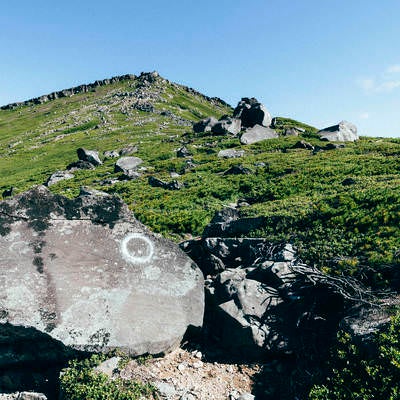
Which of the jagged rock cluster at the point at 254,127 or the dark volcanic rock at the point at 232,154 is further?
the jagged rock cluster at the point at 254,127

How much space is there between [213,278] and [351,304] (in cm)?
445

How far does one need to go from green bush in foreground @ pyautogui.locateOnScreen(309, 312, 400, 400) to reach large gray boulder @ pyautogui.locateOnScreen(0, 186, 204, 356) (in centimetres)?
379

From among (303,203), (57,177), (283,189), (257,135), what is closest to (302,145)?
(257,135)

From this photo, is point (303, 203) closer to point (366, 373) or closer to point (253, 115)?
point (366, 373)

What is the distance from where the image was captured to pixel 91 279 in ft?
32.0

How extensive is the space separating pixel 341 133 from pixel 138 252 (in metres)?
49.3

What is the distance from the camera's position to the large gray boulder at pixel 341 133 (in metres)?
51.4

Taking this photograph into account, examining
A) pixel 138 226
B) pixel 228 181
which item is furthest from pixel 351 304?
pixel 228 181

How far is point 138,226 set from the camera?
11312 millimetres

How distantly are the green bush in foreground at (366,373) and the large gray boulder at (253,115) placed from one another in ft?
189

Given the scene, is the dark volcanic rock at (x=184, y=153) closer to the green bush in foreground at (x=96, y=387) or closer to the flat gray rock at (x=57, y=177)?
the flat gray rock at (x=57, y=177)

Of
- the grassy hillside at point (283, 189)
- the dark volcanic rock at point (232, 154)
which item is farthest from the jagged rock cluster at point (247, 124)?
the dark volcanic rock at point (232, 154)

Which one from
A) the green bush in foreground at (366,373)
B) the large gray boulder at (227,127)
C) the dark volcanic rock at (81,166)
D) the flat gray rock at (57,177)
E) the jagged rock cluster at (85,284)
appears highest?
the large gray boulder at (227,127)

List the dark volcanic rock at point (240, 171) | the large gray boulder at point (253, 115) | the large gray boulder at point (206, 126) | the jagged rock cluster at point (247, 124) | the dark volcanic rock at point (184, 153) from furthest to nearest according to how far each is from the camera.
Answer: the large gray boulder at point (206, 126)
the large gray boulder at point (253, 115)
the jagged rock cluster at point (247, 124)
the dark volcanic rock at point (184, 153)
the dark volcanic rock at point (240, 171)
